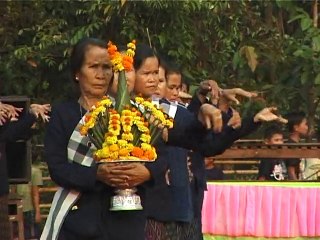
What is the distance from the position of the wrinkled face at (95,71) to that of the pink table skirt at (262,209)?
4.63 meters

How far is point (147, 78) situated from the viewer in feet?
18.6

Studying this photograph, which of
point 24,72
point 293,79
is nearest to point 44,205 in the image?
point 24,72

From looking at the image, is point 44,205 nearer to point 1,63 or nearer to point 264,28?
point 1,63

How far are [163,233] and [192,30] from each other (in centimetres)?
680

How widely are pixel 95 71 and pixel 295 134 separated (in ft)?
20.7

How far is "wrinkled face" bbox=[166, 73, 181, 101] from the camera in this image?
23.4 ft

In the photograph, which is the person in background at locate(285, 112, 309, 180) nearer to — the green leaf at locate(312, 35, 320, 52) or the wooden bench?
the green leaf at locate(312, 35, 320, 52)

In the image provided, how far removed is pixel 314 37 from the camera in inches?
404

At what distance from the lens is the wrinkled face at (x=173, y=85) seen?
23.4ft

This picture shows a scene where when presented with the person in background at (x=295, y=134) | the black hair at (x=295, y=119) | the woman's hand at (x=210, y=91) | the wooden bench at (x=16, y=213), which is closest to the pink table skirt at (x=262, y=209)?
the person in background at (x=295, y=134)

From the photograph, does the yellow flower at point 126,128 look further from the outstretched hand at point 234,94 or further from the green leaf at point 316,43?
the green leaf at point 316,43

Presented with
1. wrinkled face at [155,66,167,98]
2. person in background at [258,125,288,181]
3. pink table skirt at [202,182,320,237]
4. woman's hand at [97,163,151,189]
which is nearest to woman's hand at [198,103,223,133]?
woman's hand at [97,163,151,189]

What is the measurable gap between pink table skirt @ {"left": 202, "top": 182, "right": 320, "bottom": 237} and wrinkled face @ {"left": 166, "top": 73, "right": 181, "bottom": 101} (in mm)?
2407

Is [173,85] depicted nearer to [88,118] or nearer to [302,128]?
[88,118]
